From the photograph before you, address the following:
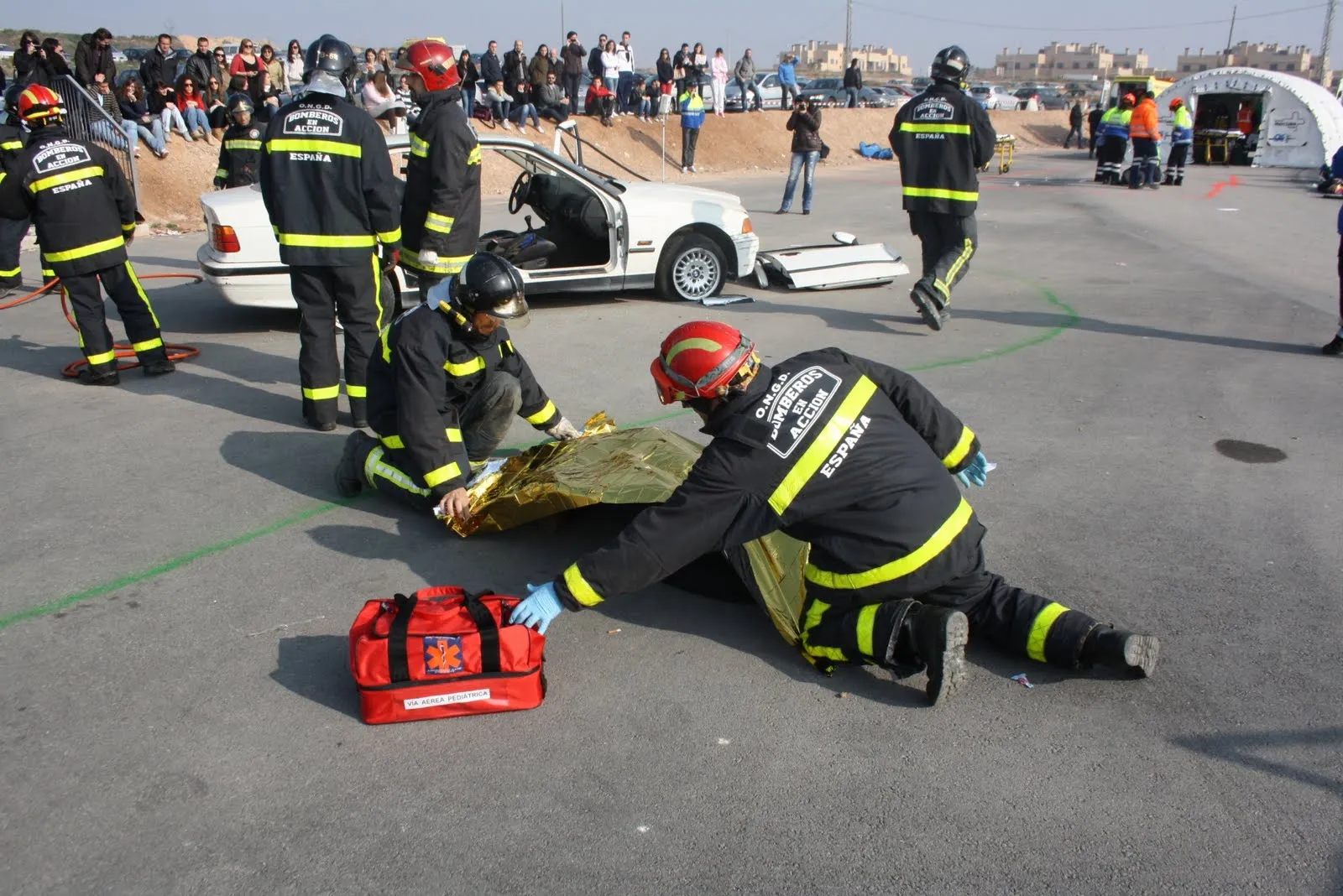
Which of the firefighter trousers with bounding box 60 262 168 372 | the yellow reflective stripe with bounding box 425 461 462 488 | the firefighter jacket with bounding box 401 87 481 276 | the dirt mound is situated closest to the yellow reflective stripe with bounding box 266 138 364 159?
the firefighter jacket with bounding box 401 87 481 276

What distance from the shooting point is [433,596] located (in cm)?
352

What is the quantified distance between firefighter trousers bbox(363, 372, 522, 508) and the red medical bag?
4.58 feet

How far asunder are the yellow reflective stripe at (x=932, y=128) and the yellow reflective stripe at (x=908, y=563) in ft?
18.5

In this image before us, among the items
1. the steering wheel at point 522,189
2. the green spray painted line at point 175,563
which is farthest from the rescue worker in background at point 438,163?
the steering wheel at point 522,189

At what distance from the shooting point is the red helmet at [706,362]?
10.7ft

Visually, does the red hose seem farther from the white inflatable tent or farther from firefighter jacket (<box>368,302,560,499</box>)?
the white inflatable tent

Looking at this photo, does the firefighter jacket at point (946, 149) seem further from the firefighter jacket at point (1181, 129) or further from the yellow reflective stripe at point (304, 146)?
the firefighter jacket at point (1181, 129)

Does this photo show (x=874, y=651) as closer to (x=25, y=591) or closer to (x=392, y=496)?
(x=392, y=496)

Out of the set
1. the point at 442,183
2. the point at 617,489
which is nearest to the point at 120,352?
the point at 442,183

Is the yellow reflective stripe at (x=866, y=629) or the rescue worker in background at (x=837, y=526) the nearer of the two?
the rescue worker in background at (x=837, y=526)

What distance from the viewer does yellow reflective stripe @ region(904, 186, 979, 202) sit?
8.29m

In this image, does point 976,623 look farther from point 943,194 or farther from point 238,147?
point 238,147

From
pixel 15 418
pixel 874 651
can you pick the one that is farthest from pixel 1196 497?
pixel 15 418

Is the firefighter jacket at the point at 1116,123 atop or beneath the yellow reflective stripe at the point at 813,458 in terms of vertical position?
atop
